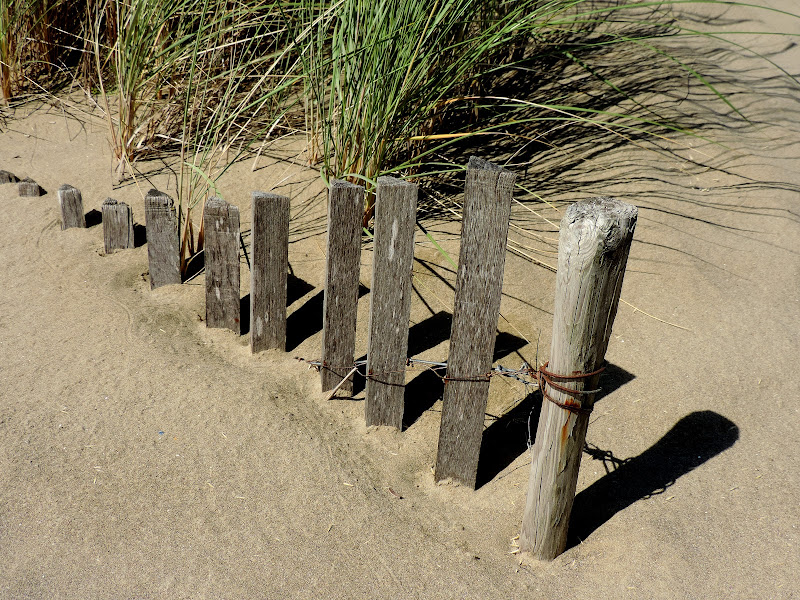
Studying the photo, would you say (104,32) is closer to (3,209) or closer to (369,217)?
(3,209)

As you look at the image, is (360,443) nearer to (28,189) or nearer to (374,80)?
(374,80)

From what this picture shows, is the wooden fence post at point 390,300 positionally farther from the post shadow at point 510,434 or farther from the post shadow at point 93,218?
the post shadow at point 93,218

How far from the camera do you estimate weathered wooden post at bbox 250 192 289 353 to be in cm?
256

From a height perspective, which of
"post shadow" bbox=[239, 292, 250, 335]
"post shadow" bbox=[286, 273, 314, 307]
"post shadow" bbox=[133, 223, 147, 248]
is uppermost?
"post shadow" bbox=[133, 223, 147, 248]

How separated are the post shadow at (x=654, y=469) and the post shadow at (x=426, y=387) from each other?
25.2 inches

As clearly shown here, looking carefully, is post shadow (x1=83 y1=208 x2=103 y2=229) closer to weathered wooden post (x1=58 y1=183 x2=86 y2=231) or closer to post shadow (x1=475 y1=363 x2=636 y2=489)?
weathered wooden post (x1=58 y1=183 x2=86 y2=231)

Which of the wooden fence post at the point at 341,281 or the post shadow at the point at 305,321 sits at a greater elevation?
the wooden fence post at the point at 341,281

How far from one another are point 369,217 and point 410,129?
464 mm

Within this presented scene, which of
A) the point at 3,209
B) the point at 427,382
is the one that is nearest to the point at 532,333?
the point at 427,382

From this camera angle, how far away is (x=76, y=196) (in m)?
3.45

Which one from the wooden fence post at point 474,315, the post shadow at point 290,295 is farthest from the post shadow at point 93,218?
the wooden fence post at point 474,315

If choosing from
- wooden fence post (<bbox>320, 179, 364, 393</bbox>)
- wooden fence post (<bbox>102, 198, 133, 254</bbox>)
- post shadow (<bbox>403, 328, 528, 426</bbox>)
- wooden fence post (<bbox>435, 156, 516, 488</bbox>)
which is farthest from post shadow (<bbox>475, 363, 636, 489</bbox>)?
wooden fence post (<bbox>102, 198, 133, 254</bbox>)

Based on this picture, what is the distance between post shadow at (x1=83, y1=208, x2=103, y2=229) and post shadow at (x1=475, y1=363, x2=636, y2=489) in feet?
7.56

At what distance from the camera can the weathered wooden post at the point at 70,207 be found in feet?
11.3
